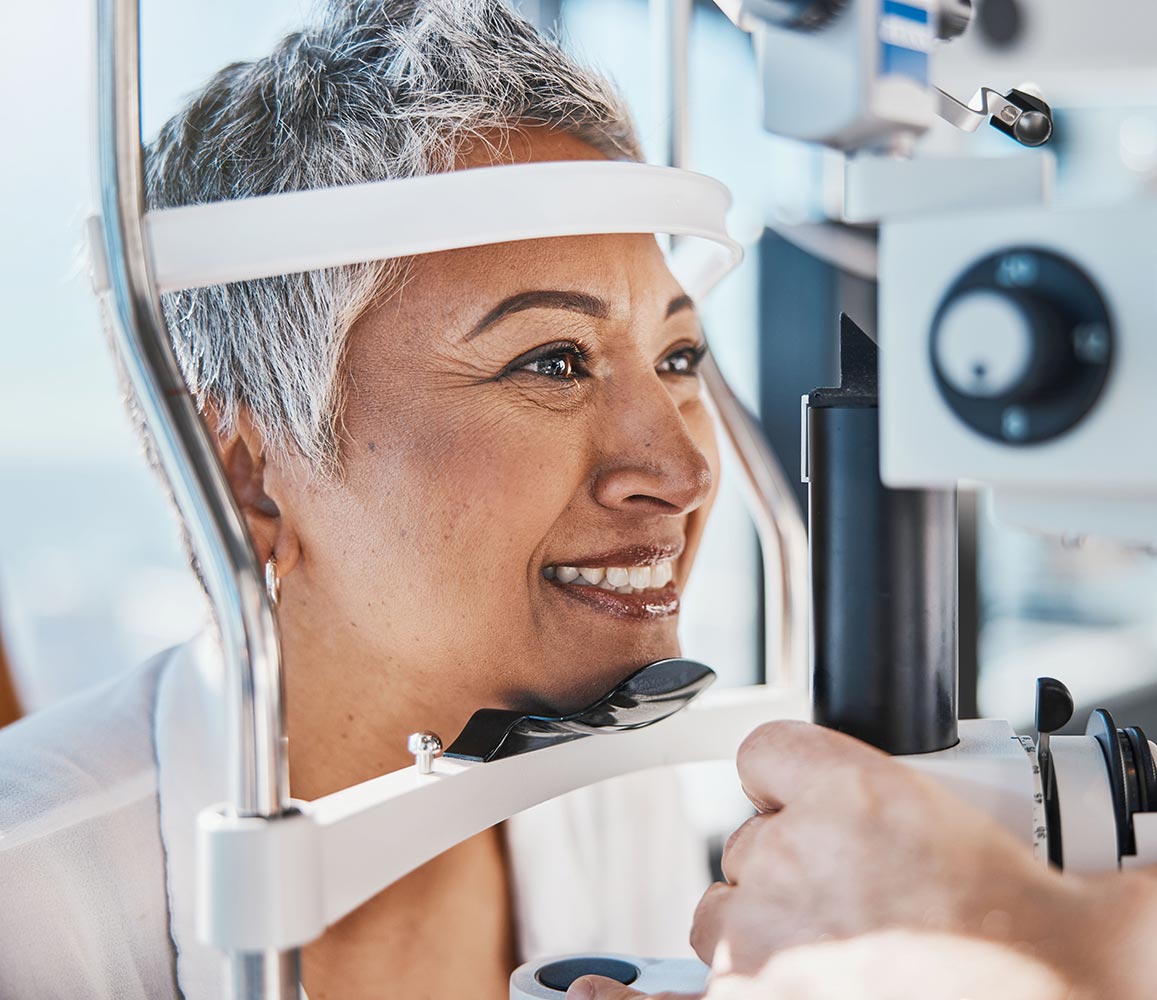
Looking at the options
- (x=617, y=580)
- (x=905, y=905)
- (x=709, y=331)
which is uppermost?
(x=709, y=331)

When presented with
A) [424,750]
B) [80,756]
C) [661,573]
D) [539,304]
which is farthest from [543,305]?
[80,756]

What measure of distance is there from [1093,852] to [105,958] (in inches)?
30.8

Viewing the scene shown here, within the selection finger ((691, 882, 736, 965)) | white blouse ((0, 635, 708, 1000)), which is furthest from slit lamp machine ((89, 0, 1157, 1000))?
white blouse ((0, 635, 708, 1000))

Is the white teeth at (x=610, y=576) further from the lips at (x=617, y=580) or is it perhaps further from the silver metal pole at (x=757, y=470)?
the silver metal pole at (x=757, y=470)

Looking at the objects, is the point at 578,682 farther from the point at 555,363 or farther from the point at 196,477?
the point at 196,477

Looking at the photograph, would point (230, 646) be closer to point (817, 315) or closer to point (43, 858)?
point (43, 858)

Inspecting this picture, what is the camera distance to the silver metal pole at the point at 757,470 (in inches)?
39.8

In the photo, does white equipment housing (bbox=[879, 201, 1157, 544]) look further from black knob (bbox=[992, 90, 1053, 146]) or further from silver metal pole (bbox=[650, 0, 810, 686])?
silver metal pole (bbox=[650, 0, 810, 686])

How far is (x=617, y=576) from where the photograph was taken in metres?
0.94

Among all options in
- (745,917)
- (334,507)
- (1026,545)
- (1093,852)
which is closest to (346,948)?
(334,507)

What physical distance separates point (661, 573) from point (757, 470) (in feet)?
0.49

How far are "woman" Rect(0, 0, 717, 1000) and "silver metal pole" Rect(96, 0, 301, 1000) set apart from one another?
339 millimetres

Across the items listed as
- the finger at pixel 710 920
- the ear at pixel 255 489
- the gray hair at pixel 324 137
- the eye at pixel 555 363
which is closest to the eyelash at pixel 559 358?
the eye at pixel 555 363

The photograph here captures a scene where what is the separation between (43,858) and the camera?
0.97m
